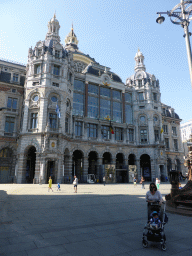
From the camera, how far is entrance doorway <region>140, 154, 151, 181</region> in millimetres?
47406

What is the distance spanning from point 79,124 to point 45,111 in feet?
31.9

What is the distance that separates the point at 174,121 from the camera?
60812 mm

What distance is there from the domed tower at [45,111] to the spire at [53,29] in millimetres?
4742

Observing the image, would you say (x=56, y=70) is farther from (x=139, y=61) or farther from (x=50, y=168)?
(x=139, y=61)

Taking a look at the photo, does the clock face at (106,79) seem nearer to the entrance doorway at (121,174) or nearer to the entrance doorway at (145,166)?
the entrance doorway at (121,174)

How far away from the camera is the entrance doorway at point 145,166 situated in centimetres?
4741

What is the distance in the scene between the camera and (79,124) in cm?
4256

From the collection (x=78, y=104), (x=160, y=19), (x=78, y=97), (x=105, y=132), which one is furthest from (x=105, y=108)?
(x=160, y=19)

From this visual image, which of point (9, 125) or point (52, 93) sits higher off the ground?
point (52, 93)

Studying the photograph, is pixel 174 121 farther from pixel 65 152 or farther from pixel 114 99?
pixel 65 152

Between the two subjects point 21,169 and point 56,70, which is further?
point 56,70

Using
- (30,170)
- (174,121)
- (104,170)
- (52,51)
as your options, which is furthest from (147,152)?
(52,51)

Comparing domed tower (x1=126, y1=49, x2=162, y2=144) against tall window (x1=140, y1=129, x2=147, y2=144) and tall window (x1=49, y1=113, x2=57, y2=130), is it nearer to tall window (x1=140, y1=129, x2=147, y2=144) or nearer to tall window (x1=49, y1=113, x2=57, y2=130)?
tall window (x1=140, y1=129, x2=147, y2=144)

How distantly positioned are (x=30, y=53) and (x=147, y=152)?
37.0 metres
